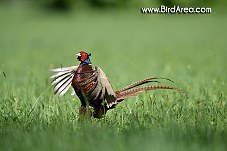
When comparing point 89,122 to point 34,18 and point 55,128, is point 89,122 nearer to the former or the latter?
point 55,128

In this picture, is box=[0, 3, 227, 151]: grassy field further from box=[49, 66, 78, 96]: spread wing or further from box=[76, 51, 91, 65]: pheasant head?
box=[76, 51, 91, 65]: pheasant head

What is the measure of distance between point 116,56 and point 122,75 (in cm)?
318

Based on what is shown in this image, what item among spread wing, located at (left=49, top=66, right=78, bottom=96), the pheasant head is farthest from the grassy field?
the pheasant head

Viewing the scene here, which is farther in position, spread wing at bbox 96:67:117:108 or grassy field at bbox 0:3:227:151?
spread wing at bbox 96:67:117:108

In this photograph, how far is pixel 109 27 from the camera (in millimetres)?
19016

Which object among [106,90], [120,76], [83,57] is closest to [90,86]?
[106,90]

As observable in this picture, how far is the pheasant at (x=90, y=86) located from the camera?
3891 millimetres

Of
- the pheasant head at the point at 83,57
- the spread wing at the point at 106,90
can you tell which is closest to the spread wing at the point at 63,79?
the pheasant head at the point at 83,57

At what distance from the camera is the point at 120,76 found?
7676mm

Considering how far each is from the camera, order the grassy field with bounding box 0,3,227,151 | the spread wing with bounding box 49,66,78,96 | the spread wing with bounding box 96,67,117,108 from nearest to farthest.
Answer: the grassy field with bounding box 0,3,227,151 < the spread wing with bounding box 96,67,117,108 < the spread wing with bounding box 49,66,78,96

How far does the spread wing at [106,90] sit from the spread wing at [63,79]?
0.86 ft

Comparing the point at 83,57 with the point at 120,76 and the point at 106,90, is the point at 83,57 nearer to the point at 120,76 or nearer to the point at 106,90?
the point at 106,90

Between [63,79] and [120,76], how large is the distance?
367cm

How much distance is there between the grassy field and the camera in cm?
349
